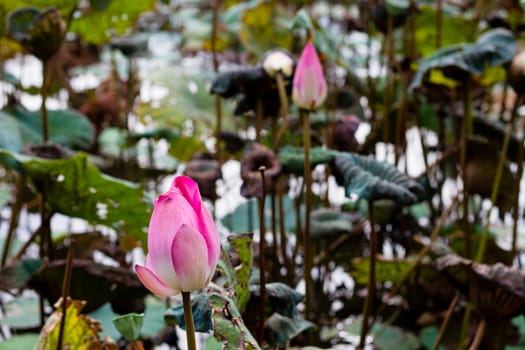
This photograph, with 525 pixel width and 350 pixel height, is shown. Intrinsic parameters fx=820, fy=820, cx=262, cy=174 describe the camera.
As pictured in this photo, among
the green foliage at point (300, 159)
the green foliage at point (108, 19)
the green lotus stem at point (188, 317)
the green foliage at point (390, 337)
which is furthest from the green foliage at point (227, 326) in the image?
the green foliage at point (108, 19)

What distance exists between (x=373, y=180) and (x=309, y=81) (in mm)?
106

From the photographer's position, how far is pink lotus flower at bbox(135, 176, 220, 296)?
15.6 inches

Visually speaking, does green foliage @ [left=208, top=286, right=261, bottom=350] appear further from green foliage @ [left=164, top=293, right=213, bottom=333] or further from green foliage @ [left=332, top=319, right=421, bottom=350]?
green foliage @ [left=332, top=319, right=421, bottom=350]

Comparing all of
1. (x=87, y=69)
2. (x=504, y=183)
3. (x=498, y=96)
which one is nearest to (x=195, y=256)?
(x=504, y=183)

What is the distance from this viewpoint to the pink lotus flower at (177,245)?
1.30ft

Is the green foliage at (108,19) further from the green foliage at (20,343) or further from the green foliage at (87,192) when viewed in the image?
the green foliage at (20,343)

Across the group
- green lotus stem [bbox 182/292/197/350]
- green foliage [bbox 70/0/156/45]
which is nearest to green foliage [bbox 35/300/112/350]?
green lotus stem [bbox 182/292/197/350]

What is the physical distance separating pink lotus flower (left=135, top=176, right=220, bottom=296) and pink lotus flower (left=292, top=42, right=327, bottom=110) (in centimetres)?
33

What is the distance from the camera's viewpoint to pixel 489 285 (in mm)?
684

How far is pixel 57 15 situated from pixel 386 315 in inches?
24.0

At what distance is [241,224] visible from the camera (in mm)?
1188

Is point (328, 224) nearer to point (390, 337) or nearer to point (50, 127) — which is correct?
point (390, 337)

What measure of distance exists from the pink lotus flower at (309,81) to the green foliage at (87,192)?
0.18 m

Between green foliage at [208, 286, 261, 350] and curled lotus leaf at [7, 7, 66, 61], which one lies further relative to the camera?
curled lotus leaf at [7, 7, 66, 61]
